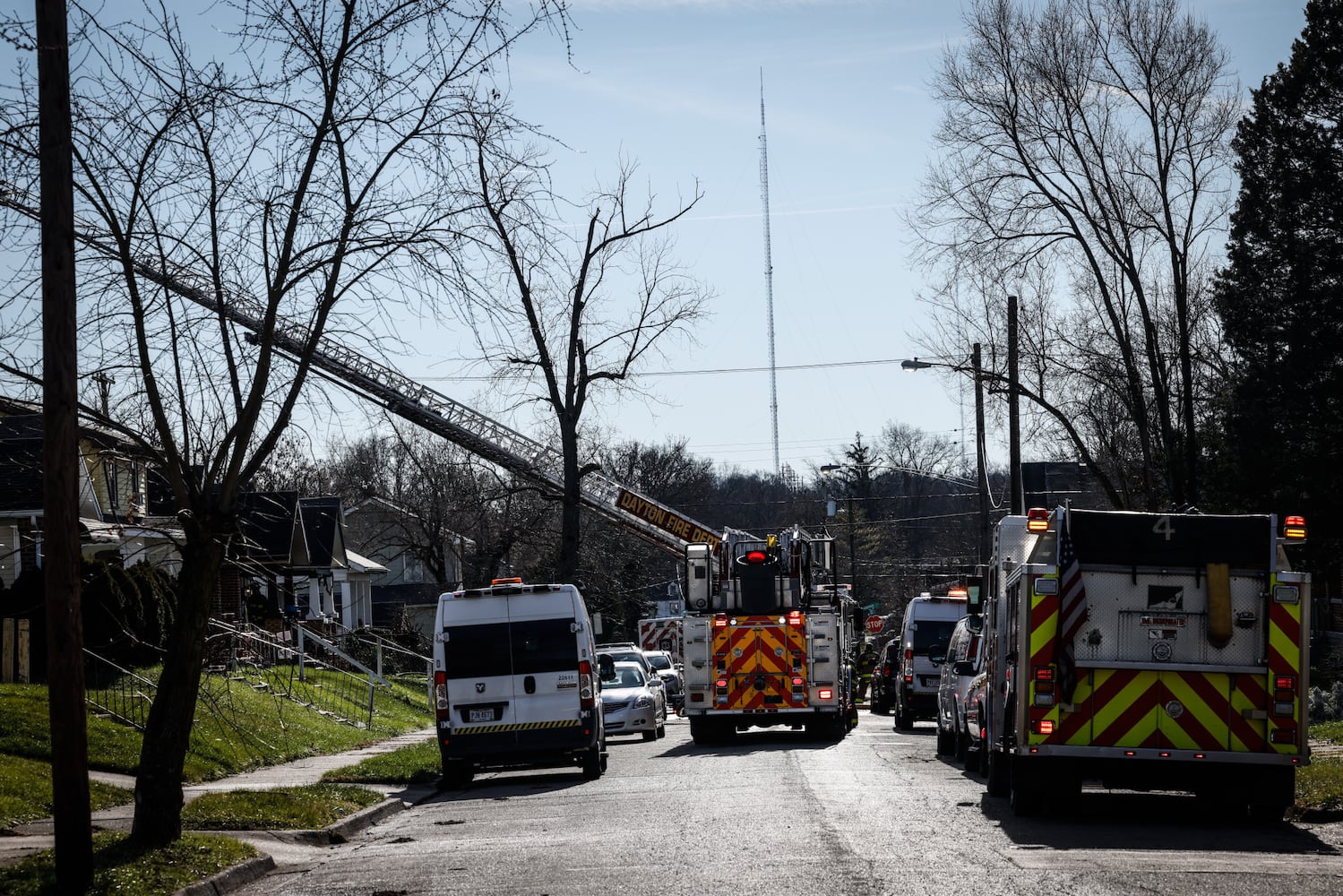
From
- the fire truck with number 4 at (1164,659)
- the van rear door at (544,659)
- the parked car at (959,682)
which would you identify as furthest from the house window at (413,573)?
the fire truck with number 4 at (1164,659)

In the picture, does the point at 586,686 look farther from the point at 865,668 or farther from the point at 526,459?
the point at 865,668

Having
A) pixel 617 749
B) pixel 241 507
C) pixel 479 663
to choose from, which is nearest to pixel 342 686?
pixel 617 749

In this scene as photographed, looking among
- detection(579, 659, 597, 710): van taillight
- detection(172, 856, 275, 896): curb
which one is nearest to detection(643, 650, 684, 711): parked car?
detection(579, 659, 597, 710): van taillight

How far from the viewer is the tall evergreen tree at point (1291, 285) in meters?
32.0

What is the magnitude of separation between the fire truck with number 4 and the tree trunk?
691cm

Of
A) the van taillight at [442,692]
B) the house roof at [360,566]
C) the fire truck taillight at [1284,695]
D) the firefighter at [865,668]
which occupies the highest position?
the house roof at [360,566]

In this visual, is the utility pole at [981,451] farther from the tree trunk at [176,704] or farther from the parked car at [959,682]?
the tree trunk at [176,704]

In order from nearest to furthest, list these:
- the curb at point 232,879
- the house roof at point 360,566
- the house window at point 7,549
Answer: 1. the curb at point 232,879
2. the house window at point 7,549
3. the house roof at point 360,566

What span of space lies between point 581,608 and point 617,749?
23.5 feet

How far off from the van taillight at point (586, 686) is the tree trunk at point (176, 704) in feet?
26.3

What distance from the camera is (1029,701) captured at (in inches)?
525

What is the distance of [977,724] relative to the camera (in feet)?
59.1

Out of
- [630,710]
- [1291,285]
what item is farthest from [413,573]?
[1291,285]

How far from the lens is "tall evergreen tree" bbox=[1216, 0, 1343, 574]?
32.0 metres
